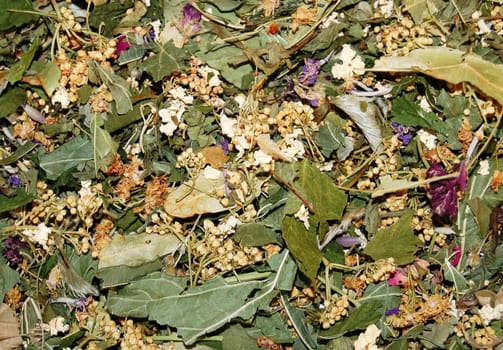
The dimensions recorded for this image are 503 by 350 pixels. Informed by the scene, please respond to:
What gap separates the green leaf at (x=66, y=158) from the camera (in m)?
1.49

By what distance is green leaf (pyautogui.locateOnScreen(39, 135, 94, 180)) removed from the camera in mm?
1488

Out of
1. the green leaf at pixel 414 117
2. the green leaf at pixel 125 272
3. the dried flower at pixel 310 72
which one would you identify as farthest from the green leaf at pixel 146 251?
the green leaf at pixel 414 117

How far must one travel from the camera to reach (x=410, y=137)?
144cm

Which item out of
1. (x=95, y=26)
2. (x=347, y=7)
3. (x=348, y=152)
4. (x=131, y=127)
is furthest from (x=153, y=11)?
(x=348, y=152)

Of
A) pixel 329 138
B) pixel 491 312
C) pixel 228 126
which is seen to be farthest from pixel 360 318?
pixel 228 126

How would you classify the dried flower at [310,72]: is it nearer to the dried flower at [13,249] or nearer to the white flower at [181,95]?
the white flower at [181,95]

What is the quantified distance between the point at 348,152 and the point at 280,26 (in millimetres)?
300

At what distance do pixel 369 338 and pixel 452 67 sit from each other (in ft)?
1.89

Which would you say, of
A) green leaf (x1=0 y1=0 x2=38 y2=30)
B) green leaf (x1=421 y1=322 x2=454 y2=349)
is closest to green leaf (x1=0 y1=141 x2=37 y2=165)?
green leaf (x1=0 y1=0 x2=38 y2=30)

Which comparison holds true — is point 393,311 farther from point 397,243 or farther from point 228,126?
point 228,126

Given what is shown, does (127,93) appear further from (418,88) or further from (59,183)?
(418,88)

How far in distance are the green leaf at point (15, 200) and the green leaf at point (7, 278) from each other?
141 millimetres

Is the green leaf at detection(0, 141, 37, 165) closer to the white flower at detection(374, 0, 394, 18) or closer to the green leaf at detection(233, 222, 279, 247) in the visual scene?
the green leaf at detection(233, 222, 279, 247)

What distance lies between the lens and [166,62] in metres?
1.41
